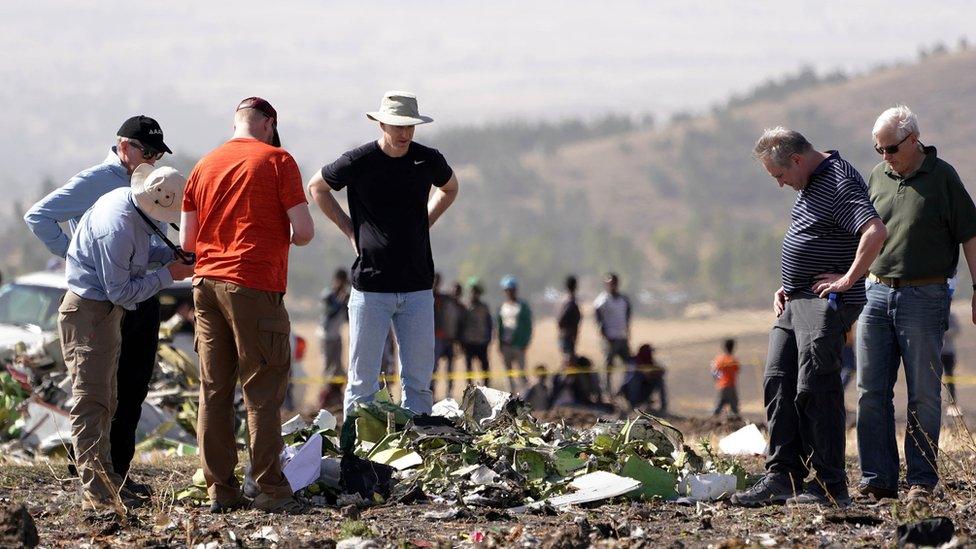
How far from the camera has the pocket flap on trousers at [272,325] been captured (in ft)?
22.9

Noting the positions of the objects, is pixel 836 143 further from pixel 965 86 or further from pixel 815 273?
pixel 815 273

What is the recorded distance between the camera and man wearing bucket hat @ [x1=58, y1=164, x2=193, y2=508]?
7.18m

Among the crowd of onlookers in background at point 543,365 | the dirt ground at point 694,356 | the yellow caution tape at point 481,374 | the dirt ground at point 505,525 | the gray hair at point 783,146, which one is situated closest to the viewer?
the dirt ground at point 505,525

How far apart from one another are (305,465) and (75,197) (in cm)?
187

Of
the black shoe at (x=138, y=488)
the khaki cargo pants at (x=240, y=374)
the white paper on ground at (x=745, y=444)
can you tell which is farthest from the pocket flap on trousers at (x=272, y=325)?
the white paper on ground at (x=745, y=444)

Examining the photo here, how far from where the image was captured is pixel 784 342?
7461mm

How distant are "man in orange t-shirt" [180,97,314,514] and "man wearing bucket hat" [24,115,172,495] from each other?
57 cm

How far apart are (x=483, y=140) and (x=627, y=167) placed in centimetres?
2651

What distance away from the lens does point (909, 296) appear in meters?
7.76

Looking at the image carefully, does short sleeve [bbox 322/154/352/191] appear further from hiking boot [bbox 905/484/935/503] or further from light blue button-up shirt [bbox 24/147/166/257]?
hiking boot [bbox 905/484/935/503]

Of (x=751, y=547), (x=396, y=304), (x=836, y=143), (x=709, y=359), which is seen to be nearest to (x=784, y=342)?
(x=751, y=547)

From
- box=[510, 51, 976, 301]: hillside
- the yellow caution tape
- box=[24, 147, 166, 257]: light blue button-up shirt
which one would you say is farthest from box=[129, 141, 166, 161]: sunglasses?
box=[510, 51, 976, 301]: hillside

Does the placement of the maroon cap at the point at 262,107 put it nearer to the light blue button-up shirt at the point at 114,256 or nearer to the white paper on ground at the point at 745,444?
the light blue button-up shirt at the point at 114,256

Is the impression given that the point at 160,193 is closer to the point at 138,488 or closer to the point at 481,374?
the point at 138,488
